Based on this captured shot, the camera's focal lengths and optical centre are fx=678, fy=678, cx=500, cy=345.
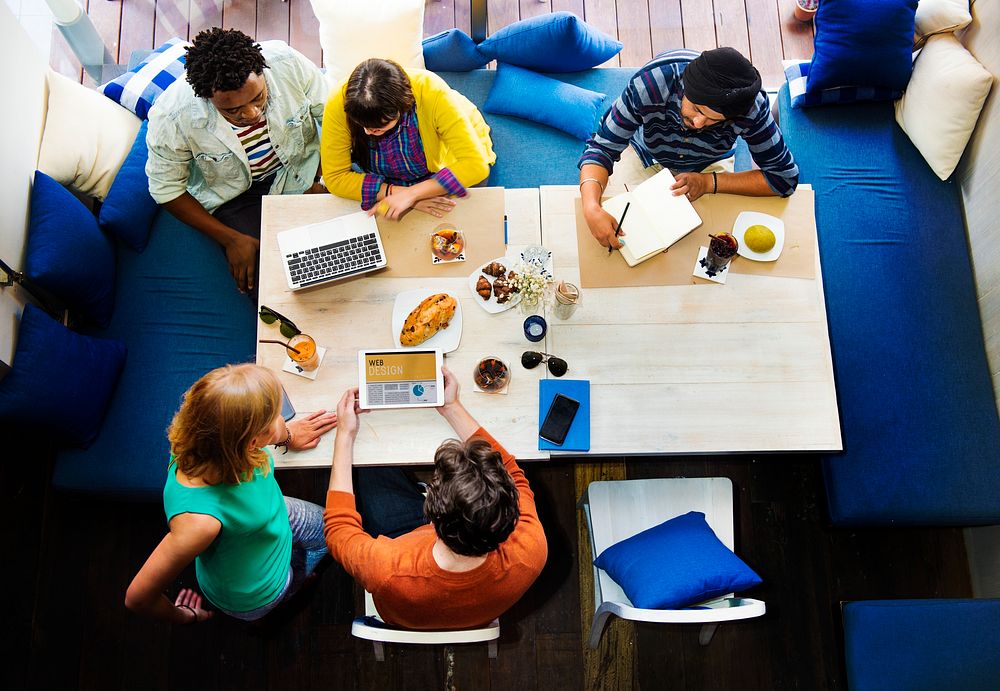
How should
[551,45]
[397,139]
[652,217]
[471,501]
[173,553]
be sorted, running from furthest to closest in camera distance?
[551,45], [397,139], [652,217], [173,553], [471,501]

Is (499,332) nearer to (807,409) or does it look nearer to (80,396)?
(807,409)

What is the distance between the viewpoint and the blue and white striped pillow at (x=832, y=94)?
98.2 inches

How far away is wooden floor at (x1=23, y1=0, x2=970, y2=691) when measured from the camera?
239 cm

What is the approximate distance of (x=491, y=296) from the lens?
6.36ft

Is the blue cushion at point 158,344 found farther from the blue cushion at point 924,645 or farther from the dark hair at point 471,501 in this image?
the blue cushion at point 924,645

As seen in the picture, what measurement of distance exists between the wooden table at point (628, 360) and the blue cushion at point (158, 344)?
0.51m

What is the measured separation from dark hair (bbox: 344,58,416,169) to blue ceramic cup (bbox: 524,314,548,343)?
69cm

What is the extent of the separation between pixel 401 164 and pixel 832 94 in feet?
5.30

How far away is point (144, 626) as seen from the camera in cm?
242

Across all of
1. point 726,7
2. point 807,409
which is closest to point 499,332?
point 807,409

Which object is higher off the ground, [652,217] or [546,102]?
[546,102]

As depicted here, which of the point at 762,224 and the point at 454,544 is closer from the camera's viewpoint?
the point at 454,544

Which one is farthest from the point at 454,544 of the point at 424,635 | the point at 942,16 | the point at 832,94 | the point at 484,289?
the point at 942,16

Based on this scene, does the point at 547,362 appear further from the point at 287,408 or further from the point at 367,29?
the point at 367,29
